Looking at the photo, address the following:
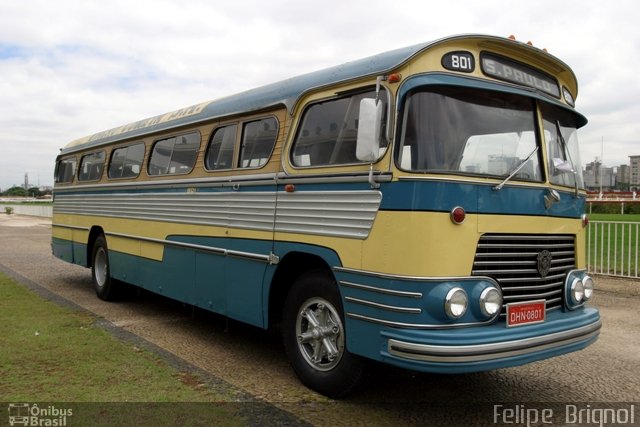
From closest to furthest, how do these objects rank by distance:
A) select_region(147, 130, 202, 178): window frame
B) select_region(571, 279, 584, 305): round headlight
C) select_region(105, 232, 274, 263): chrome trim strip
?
select_region(571, 279, 584, 305): round headlight → select_region(105, 232, 274, 263): chrome trim strip → select_region(147, 130, 202, 178): window frame

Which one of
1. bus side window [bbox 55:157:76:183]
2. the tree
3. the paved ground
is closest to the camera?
the paved ground

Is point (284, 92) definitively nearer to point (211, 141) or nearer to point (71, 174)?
point (211, 141)

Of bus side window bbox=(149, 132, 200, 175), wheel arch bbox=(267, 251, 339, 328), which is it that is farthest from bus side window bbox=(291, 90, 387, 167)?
bus side window bbox=(149, 132, 200, 175)

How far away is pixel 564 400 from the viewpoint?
197 inches

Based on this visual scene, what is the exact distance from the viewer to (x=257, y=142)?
586cm

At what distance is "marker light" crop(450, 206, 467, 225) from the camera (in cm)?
414

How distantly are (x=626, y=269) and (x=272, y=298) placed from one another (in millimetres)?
8520

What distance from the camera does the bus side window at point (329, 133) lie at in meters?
4.72

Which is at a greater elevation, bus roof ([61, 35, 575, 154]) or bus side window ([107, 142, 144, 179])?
bus roof ([61, 35, 575, 154])

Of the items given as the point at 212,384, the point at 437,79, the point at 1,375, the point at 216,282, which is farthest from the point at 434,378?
the point at 1,375

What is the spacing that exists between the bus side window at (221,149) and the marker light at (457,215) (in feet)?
9.32

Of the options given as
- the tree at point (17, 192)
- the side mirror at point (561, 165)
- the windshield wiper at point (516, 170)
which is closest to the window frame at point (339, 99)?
the windshield wiper at point (516, 170)

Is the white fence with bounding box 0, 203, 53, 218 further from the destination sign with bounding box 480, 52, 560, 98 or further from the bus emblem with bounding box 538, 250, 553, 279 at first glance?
the bus emblem with bounding box 538, 250, 553, 279

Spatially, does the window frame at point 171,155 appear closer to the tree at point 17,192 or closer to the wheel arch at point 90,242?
the wheel arch at point 90,242
